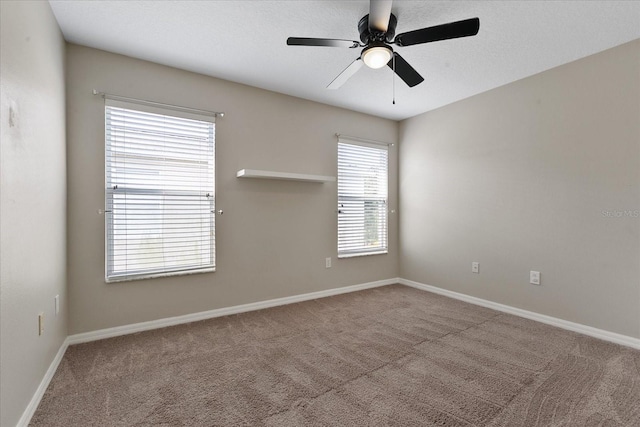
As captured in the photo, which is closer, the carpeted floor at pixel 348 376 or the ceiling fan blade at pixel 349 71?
the carpeted floor at pixel 348 376

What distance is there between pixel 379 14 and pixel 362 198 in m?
2.73

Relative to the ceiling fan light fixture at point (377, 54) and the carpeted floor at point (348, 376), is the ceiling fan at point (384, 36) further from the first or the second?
the carpeted floor at point (348, 376)

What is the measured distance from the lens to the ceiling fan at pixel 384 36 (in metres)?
1.77

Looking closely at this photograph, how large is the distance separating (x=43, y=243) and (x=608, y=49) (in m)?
4.59

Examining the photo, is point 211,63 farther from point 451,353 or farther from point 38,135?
point 451,353

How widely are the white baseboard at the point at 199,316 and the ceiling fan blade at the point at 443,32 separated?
2891mm

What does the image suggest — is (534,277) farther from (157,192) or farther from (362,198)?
(157,192)

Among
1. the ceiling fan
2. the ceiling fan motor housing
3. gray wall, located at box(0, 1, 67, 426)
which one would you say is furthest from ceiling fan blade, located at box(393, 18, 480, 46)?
gray wall, located at box(0, 1, 67, 426)

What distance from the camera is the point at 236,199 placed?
332 cm

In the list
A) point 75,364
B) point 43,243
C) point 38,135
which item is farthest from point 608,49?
point 75,364

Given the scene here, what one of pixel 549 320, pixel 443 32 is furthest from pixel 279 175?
pixel 549 320

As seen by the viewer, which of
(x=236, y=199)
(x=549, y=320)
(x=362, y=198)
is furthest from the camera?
(x=362, y=198)

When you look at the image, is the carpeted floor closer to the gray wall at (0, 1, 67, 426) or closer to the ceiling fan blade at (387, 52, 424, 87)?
the gray wall at (0, 1, 67, 426)

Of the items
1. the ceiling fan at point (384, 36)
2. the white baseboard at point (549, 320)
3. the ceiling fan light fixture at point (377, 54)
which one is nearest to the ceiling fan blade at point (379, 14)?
the ceiling fan at point (384, 36)
